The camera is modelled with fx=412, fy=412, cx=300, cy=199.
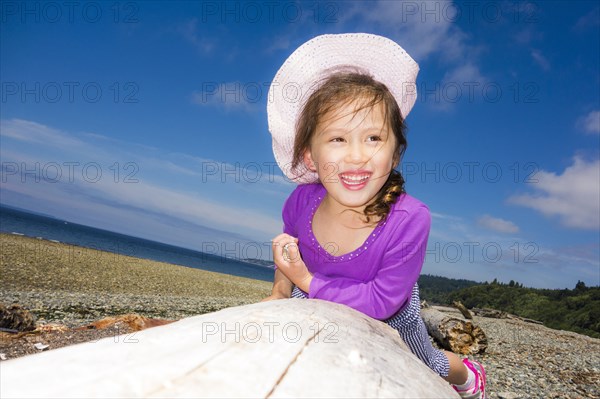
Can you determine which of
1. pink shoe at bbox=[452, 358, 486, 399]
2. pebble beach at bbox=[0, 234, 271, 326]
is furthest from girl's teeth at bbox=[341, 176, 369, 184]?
pebble beach at bbox=[0, 234, 271, 326]

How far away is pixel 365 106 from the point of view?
3008 mm

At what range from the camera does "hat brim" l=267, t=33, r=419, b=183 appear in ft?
10.9

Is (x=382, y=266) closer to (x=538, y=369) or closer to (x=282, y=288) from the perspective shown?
(x=282, y=288)

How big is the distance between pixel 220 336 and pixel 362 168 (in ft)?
5.81

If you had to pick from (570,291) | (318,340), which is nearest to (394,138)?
(318,340)

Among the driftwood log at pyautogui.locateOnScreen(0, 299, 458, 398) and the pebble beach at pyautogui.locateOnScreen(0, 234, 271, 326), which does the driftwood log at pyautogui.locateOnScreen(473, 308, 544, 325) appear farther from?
the driftwood log at pyautogui.locateOnScreen(0, 299, 458, 398)

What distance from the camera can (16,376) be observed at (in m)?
1.21

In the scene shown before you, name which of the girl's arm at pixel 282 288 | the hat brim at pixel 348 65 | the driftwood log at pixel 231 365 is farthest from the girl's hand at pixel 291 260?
the driftwood log at pixel 231 365

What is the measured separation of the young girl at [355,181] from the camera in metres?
2.96

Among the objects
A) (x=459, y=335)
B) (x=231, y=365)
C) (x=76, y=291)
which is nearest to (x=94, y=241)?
(x=76, y=291)

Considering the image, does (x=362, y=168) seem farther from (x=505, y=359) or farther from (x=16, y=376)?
(x=505, y=359)

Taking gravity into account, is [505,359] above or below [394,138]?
below

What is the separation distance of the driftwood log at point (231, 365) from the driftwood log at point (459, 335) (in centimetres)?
880

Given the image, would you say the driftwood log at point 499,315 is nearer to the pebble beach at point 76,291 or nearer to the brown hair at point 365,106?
the pebble beach at point 76,291
